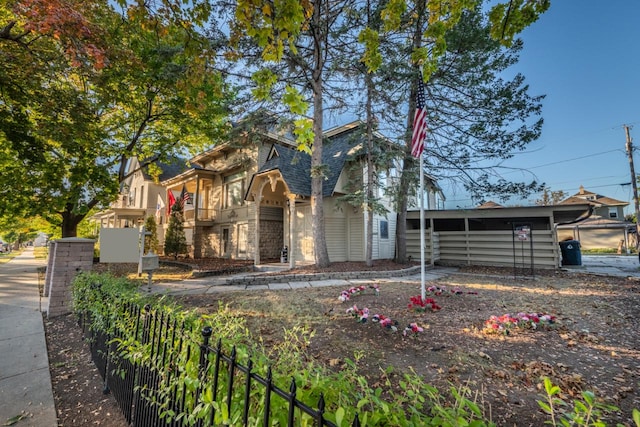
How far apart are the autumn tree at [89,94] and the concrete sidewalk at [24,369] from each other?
3.79 m

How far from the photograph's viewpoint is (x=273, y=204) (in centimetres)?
1391

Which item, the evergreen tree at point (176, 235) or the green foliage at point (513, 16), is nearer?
the green foliage at point (513, 16)

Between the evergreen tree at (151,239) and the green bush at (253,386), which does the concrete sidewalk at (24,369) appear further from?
the evergreen tree at (151,239)

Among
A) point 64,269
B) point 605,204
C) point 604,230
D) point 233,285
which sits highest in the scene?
point 605,204

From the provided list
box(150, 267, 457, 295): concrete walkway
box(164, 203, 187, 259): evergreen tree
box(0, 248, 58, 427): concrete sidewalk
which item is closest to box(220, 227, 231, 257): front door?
box(164, 203, 187, 259): evergreen tree

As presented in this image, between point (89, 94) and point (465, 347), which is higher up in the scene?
point (89, 94)

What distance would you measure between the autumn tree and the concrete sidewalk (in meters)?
3.79

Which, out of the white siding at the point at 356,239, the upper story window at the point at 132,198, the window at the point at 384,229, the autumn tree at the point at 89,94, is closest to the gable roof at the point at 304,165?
the white siding at the point at 356,239

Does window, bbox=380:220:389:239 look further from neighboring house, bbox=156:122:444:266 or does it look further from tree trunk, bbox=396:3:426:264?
tree trunk, bbox=396:3:426:264

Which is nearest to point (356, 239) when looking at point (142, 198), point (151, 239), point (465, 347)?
point (465, 347)

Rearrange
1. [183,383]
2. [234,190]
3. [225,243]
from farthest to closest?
[225,243] < [234,190] < [183,383]

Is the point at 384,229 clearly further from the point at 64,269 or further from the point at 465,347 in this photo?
the point at 64,269

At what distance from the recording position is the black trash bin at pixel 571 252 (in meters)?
12.8

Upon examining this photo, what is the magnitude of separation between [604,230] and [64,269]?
43461mm
